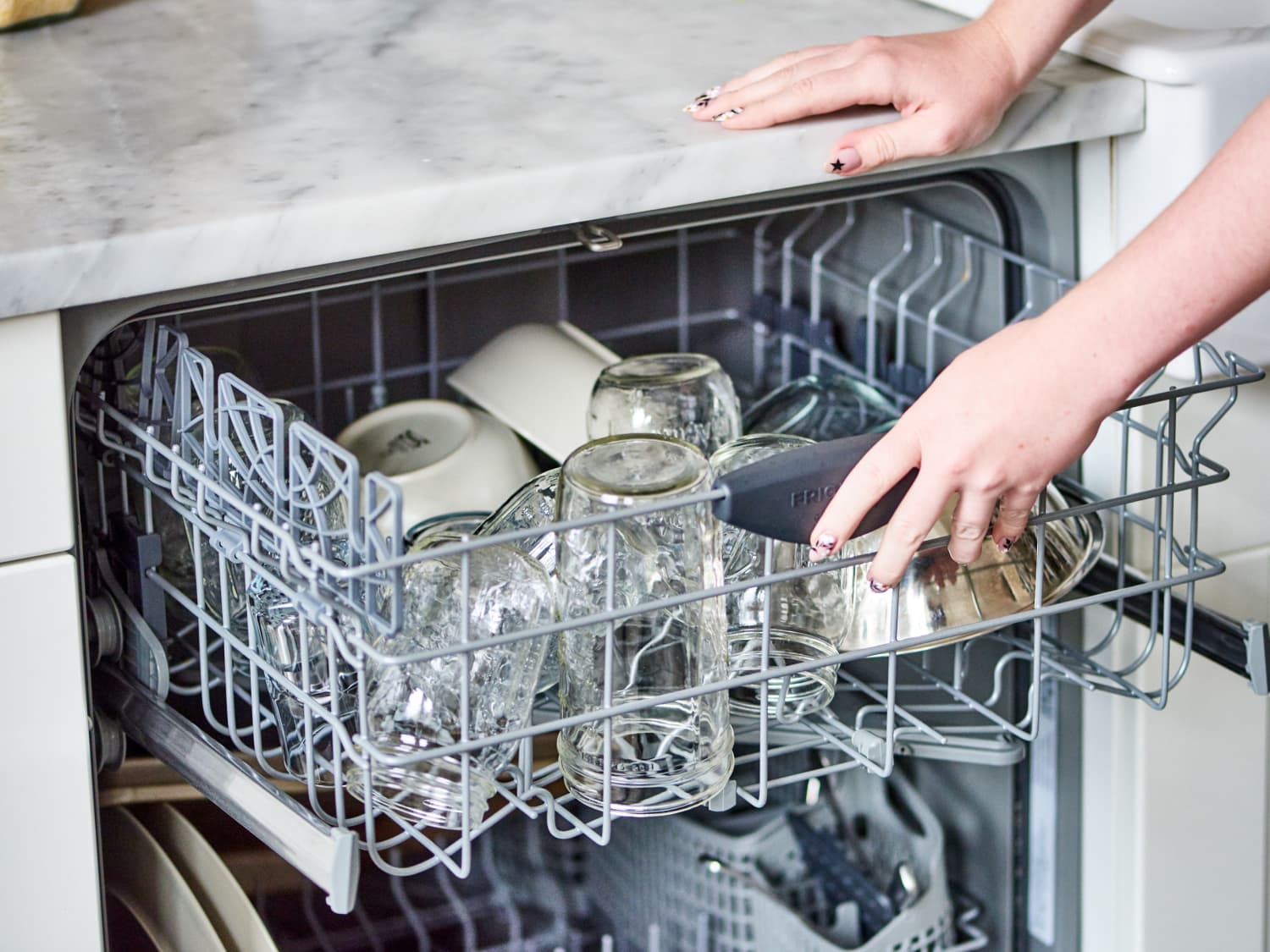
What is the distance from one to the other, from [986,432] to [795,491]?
93 millimetres

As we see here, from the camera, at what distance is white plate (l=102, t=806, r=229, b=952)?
865 millimetres

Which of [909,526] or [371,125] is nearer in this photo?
[909,526]

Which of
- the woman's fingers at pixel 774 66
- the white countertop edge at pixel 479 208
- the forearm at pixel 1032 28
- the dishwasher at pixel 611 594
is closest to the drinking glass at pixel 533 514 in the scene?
the dishwasher at pixel 611 594

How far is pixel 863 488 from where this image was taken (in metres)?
0.71

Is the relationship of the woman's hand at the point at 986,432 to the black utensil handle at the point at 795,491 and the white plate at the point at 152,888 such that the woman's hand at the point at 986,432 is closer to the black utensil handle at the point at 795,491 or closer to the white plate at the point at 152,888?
the black utensil handle at the point at 795,491

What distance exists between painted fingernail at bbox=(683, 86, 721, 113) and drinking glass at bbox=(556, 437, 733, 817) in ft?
0.72

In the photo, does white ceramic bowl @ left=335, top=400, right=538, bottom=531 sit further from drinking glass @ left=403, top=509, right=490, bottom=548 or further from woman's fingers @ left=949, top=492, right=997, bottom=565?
woman's fingers @ left=949, top=492, right=997, bottom=565

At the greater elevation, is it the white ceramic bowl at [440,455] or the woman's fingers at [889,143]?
the woman's fingers at [889,143]

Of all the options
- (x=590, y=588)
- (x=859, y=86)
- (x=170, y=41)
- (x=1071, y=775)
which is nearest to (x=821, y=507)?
(x=590, y=588)

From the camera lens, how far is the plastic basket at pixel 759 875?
118 cm

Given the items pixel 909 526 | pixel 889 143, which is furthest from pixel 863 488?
pixel 889 143

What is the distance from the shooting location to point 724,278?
1378 millimetres

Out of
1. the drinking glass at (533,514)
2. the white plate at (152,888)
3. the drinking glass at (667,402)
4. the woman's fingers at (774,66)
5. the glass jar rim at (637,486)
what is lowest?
the white plate at (152,888)

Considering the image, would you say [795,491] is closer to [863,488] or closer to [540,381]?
[863,488]
